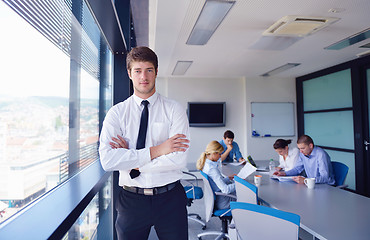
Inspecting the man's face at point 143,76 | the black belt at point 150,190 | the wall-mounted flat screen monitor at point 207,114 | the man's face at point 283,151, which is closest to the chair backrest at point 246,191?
the black belt at point 150,190

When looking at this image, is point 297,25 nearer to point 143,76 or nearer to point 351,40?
point 351,40

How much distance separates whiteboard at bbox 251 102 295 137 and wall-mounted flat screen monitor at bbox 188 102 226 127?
982 mm

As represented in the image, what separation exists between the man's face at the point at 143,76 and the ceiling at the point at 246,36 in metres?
1.64

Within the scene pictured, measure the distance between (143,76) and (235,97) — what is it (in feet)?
20.6

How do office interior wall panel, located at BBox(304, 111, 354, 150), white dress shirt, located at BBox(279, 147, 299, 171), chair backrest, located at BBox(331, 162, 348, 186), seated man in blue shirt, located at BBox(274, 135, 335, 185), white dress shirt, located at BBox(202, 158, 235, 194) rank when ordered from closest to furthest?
1. white dress shirt, located at BBox(202, 158, 235, 194)
2. seated man in blue shirt, located at BBox(274, 135, 335, 185)
3. chair backrest, located at BBox(331, 162, 348, 186)
4. white dress shirt, located at BBox(279, 147, 299, 171)
5. office interior wall panel, located at BBox(304, 111, 354, 150)

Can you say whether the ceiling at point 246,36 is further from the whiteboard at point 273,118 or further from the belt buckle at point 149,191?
the belt buckle at point 149,191

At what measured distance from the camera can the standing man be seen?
5.16 ft

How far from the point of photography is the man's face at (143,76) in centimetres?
168

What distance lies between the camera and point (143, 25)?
4270 mm

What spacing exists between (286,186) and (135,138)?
2.17 metres

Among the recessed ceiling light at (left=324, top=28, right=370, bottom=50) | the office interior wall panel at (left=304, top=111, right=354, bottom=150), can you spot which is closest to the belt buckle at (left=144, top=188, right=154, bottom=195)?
the recessed ceiling light at (left=324, top=28, right=370, bottom=50)

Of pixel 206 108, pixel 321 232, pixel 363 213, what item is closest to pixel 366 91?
pixel 206 108

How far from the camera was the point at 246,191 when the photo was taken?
2.48 metres

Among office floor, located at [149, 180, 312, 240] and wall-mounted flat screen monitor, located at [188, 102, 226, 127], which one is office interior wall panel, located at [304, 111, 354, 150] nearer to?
wall-mounted flat screen monitor, located at [188, 102, 226, 127]
